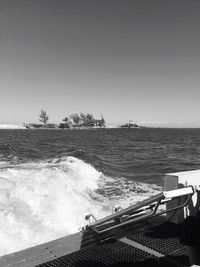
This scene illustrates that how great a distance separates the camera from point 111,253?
3691 mm

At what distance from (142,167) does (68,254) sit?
708 inches

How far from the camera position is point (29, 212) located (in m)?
7.54

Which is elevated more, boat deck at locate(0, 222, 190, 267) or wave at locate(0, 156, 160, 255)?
boat deck at locate(0, 222, 190, 267)

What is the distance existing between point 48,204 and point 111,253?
16.5 ft

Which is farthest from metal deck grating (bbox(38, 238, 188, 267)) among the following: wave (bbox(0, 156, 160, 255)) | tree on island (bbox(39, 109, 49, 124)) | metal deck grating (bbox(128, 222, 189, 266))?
tree on island (bbox(39, 109, 49, 124))

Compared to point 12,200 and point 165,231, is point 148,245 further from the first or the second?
point 12,200

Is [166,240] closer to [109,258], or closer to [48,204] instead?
[109,258]

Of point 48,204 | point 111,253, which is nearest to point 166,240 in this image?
point 111,253

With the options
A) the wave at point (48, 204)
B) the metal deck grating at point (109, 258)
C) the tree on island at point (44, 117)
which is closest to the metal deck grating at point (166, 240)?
the metal deck grating at point (109, 258)

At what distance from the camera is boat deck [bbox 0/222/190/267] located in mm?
3435

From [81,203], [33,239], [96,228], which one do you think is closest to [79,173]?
[81,203]

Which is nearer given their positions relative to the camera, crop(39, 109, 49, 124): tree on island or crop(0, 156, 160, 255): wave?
crop(0, 156, 160, 255): wave

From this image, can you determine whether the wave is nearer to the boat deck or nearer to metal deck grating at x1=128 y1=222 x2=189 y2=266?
the boat deck

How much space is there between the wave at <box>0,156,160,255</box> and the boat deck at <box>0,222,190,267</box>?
6.83 feet
